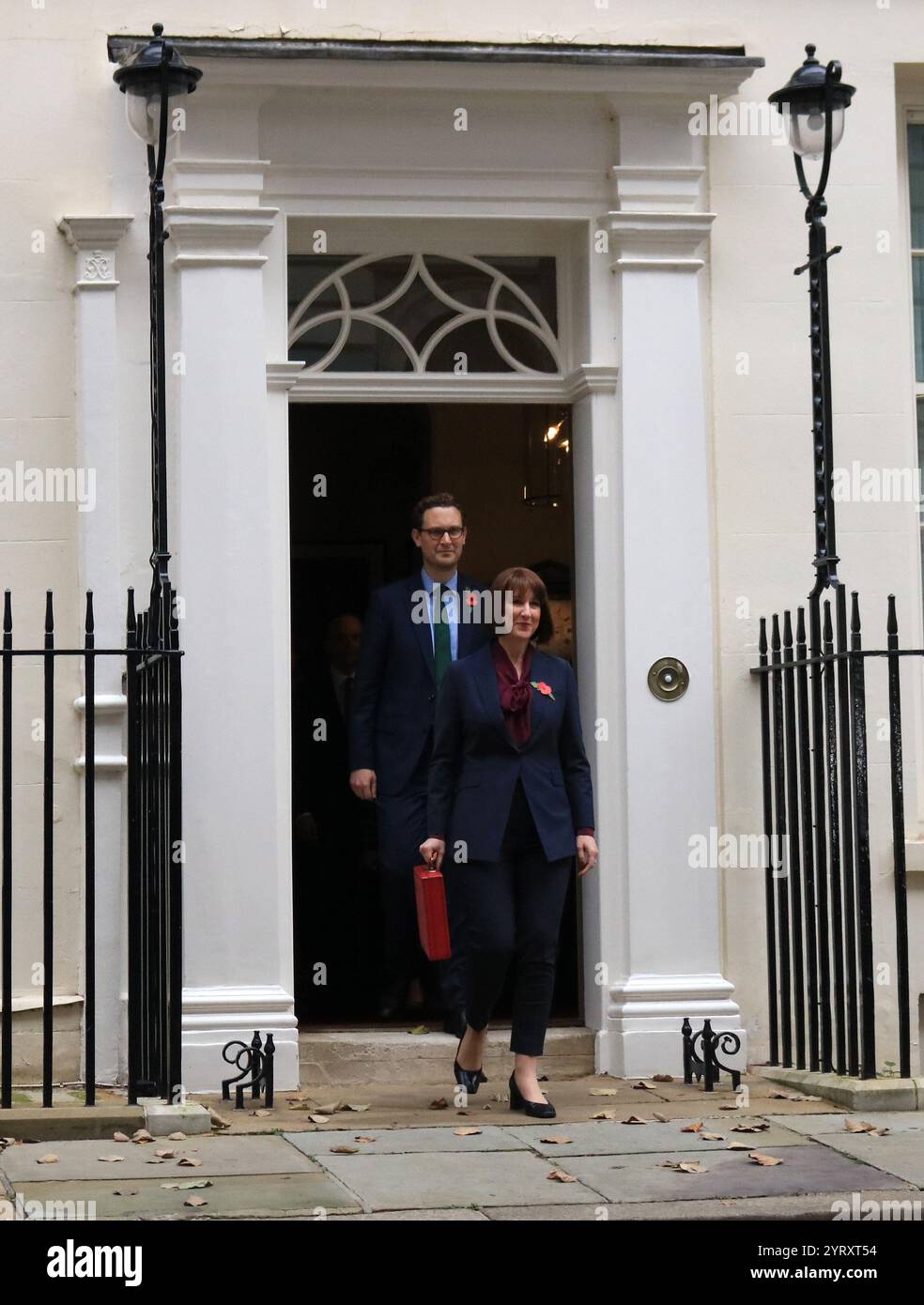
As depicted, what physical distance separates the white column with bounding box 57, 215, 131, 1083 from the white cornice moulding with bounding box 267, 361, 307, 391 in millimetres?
643

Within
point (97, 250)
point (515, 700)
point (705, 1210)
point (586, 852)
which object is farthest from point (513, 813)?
point (97, 250)

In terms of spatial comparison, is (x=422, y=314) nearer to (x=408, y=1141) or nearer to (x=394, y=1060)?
(x=394, y=1060)

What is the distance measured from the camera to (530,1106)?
7.50 meters

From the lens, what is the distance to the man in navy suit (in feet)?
28.1

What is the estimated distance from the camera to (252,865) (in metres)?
8.40

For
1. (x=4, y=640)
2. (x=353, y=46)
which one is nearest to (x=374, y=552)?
(x=353, y=46)

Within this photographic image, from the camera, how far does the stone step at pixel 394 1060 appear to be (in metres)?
8.61

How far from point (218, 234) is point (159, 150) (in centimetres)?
67

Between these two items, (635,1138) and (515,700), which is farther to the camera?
(515,700)

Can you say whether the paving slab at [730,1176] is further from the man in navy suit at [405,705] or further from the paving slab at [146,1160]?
the man in navy suit at [405,705]

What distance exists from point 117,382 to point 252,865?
2.10 m

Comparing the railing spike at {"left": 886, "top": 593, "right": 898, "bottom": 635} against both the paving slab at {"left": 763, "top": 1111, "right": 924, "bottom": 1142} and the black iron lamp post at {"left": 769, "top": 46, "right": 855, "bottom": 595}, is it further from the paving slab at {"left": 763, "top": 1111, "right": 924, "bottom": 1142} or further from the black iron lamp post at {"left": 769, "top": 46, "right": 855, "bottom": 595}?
the paving slab at {"left": 763, "top": 1111, "right": 924, "bottom": 1142}

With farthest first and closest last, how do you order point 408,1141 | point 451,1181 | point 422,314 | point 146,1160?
point 422,314
point 408,1141
point 146,1160
point 451,1181

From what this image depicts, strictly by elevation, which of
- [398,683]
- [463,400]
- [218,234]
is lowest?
[398,683]
